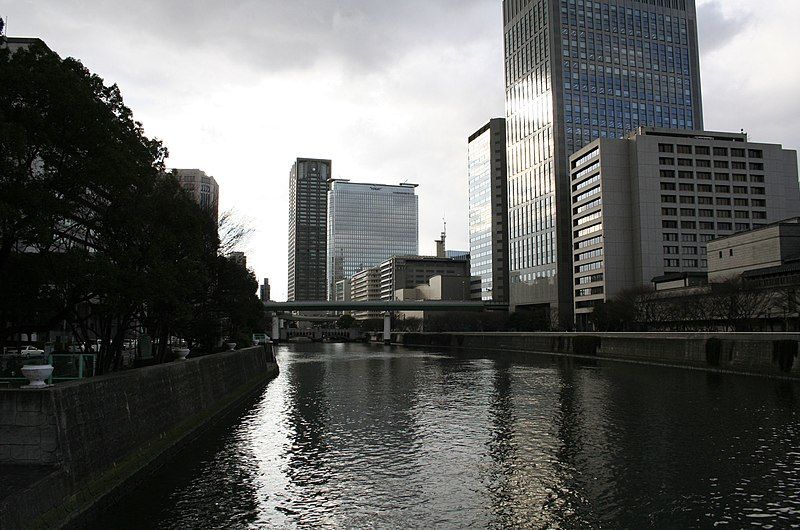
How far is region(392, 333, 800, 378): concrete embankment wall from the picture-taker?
41.8m

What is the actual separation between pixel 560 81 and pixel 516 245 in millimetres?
42139

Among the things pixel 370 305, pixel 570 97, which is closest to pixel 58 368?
pixel 370 305

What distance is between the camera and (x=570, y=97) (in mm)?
141750

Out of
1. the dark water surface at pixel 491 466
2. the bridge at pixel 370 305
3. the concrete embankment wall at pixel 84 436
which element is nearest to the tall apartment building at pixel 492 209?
the bridge at pixel 370 305

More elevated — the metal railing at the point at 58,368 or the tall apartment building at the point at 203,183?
the tall apartment building at the point at 203,183

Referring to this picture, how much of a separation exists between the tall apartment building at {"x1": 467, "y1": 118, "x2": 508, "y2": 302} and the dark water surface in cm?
14854

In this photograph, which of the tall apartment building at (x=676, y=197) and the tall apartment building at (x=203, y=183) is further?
the tall apartment building at (x=676, y=197)

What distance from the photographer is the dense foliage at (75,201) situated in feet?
58.7

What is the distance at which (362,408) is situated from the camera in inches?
1209

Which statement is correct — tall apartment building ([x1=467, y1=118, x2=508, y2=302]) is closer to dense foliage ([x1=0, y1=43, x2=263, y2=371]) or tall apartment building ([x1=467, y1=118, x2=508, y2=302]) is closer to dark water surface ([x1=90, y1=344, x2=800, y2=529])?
dark water surface ([x1=90, y1=344, x2=800, y2=529])

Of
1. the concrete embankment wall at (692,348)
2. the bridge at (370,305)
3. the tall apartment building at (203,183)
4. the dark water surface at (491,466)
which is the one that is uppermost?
the tall apartment building at (203,183)

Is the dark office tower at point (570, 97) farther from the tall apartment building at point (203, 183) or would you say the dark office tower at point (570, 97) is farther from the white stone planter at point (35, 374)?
the white stone planter at point (35, 374)

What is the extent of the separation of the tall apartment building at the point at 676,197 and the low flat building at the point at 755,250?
24196 millimetres

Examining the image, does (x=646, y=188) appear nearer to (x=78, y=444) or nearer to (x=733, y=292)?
(x=733, y=292)
